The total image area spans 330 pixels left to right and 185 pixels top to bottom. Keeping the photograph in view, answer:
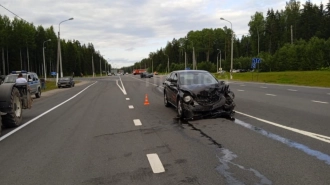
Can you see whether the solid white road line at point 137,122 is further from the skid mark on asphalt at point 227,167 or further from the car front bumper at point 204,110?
the skid mark on asphalt at point 227,167

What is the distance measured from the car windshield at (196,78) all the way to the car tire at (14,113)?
551 cm

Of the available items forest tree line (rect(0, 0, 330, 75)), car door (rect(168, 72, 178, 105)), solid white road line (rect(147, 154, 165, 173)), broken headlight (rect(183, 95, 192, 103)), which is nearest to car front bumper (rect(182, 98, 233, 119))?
broken headlight (rect(183, 95, 192, 103))

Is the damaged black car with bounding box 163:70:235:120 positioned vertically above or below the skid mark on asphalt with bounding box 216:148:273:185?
above

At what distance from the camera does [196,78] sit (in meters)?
12.9

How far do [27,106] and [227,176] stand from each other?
362 inches

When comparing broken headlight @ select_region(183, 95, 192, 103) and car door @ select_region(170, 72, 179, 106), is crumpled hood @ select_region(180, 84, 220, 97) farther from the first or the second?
car door @ select_region(170, 72, 179, 106)

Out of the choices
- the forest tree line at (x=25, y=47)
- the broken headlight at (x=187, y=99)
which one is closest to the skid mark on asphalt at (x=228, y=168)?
the broken headlight at (x=187, y=99)

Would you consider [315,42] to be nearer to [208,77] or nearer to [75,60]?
[208,77]

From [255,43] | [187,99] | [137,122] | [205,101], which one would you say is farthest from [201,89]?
[255,43]

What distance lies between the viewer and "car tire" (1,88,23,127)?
10759mm

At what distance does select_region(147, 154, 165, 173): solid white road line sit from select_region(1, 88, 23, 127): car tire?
19.2 ft

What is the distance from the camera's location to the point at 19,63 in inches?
4173

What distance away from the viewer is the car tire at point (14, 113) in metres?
10.8

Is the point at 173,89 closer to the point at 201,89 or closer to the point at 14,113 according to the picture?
the point at 201,89
